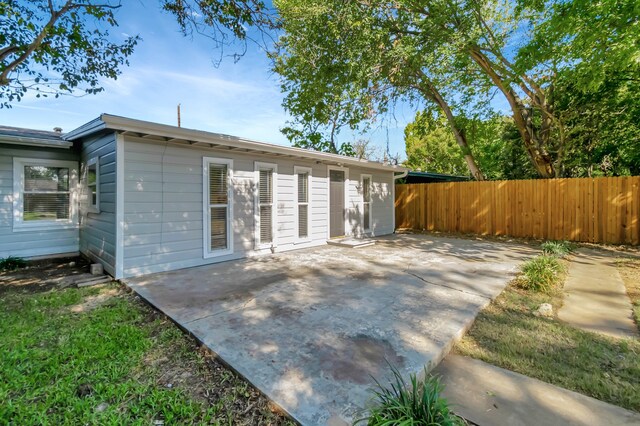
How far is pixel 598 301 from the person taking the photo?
3773mm

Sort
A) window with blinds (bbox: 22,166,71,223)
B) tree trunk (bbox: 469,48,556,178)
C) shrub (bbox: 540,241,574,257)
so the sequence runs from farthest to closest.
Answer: tree trunk (bbox: 469,48,556,178) < shrub (bbox: 540,241,574,257) < window with blinds (bbox: 22,166,71,223)

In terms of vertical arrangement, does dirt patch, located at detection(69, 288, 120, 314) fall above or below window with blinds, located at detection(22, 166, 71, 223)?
below

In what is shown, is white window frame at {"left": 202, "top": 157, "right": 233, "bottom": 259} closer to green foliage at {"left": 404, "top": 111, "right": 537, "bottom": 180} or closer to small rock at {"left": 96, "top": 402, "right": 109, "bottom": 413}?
small rock at {"left": 96, "top": 402, "right": 109, "bottom": 413}

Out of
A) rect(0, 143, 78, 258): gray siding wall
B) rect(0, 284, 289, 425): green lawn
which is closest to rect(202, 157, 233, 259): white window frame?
rect(0, 284, 289, 425): green lawn

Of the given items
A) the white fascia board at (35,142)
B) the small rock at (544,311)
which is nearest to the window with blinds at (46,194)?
the white fascia board at (35,142)

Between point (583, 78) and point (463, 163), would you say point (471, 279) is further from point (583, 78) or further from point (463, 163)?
point (463, 163)

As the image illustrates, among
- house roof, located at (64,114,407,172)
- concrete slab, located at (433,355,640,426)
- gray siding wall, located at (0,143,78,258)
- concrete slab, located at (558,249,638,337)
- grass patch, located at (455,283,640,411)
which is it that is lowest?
concrete slab, located at (433,355,640,426)

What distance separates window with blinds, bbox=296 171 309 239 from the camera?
7.42 metres

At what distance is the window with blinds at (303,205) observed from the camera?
7418mm

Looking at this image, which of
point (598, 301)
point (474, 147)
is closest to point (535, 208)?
point (598, 301)

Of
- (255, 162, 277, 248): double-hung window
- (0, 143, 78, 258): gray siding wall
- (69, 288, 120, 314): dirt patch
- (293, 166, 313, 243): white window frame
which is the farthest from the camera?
(293, 166, 313, 243): white window frame

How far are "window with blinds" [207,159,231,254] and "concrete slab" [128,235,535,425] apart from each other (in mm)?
503

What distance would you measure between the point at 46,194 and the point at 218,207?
3.65 meters

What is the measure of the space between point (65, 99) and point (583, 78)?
438 inches
